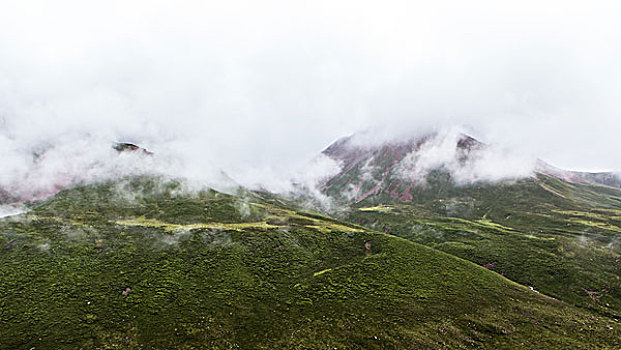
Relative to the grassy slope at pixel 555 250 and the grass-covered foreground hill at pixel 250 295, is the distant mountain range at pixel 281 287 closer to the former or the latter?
the grass-covered foreground hill at pixel 250 295

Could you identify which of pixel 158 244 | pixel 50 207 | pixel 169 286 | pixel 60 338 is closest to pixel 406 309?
pixel 169 286

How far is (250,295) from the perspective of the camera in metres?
79.5

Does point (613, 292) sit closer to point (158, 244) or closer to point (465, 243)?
point (465, 243)

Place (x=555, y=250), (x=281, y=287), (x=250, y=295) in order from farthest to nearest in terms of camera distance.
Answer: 1. (x=555, y=250)
2. (x=281, y=287)
3. (x=250, y=295)

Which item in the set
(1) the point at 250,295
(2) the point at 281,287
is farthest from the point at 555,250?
(1) the point at 250,295

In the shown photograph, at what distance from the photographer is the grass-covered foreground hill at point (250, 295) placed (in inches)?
2414

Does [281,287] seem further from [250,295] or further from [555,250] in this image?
[555,250]

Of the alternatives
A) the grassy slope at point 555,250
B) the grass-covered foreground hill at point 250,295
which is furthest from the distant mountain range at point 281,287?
the grassy slope at point 555,250

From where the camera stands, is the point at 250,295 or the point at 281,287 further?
the point at 281,287

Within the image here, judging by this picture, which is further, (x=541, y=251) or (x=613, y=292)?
(x=541, y=251)

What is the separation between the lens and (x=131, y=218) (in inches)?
5413

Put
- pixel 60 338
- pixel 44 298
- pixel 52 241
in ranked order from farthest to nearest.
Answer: pixel 52 241 → pixel 44 298 → pixel 60 338

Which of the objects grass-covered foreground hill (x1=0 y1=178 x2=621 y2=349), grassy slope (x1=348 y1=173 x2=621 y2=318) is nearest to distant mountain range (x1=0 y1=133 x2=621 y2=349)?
grass-covered foreground hill (x1=0 y1=178 x2=621 y2=349)

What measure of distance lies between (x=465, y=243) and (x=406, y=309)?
300 ft
